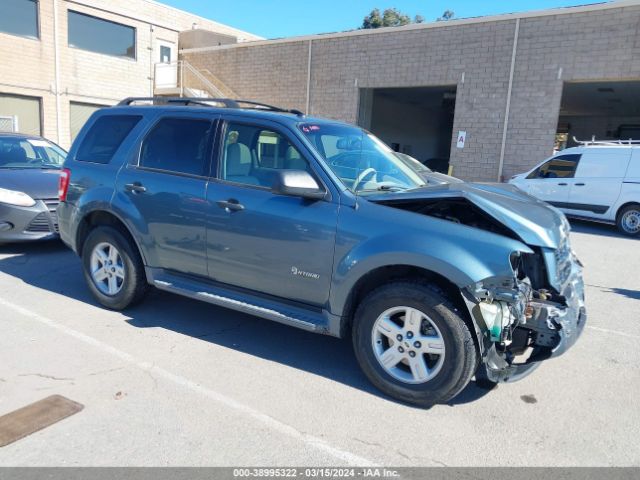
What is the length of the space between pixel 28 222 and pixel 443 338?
5944mm

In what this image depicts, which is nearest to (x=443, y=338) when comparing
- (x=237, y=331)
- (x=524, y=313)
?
(x=524, y=313)

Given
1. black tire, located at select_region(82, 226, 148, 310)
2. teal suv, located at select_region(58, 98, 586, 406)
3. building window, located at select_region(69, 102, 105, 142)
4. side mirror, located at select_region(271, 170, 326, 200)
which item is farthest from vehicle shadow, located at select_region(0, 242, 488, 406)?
building window, located at select_region(69, 102, 105, 142)

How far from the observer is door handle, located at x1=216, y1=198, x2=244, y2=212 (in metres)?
4.01

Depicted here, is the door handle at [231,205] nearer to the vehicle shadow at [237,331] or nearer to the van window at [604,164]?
the vehicle shadow at [237,331]

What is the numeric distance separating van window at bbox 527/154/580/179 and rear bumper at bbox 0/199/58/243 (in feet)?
37.7

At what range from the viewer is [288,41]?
20.7 meters

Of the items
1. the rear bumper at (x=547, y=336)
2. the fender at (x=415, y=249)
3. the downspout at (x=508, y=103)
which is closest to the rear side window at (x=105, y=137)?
the fender at (x=415, y=249)

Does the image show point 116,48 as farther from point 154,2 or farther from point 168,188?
point 168,188

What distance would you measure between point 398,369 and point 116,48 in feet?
75.2

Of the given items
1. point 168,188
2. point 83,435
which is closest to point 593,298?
point 168,188

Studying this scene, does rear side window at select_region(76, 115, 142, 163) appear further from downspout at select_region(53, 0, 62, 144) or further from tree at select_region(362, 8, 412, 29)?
tree at select_region(362, 8, 412, 29)

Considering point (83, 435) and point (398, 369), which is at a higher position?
point (398, 369)

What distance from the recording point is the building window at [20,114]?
1861 cm

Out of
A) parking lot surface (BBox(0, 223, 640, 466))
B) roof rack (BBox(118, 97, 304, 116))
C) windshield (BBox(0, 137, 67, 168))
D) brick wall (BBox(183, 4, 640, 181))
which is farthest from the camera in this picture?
brick wall (BBox(183, 4, 640, 181))
